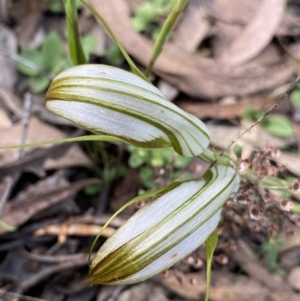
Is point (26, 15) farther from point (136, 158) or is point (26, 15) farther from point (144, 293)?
point (144, 293)

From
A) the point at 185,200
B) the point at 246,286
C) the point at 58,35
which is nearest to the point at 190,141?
the point at 185,200

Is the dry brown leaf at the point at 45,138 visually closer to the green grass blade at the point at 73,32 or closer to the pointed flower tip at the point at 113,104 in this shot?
the green grass blade at the point at 73,32

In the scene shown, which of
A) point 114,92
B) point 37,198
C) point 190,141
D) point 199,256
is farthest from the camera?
point 37,198

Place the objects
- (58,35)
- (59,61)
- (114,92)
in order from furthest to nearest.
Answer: (58,35), (59,61), (114,92)

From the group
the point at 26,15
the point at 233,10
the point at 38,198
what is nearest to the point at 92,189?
the point at 38,198

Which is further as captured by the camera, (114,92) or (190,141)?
(190,141)

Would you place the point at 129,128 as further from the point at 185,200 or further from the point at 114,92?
the point at 185,200
